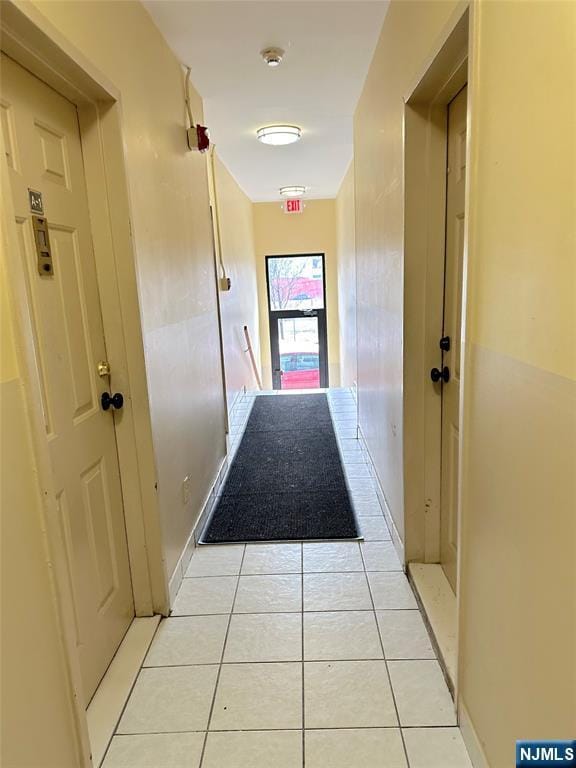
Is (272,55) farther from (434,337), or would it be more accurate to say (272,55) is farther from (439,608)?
(439,608)

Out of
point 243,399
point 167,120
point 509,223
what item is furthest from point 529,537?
point 243,399

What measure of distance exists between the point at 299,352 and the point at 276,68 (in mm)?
5314

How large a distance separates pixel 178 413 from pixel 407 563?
129 centimetres

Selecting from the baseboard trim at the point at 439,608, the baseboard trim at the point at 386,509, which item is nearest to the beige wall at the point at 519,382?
the baseboard trim at the point at 439,608

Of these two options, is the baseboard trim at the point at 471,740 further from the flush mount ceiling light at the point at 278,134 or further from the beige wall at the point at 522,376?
the flush mount ceiling light at the point at 278,134

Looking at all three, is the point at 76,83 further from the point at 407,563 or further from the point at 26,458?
the point at 407,563

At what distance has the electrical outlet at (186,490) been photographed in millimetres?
2326

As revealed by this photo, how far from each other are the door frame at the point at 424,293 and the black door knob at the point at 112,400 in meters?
1.18

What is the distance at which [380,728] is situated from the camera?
4.73ft

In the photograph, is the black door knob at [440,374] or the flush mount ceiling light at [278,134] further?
the flush mount ceiling light at [278,134]

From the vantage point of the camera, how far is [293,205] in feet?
21.3

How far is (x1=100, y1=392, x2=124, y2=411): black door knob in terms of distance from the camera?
68.7 inches

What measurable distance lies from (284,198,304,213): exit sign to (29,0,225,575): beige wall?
3.65m

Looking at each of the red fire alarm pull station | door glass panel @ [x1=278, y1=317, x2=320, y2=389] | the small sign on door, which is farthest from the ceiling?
door glass panel @ [x1=278, y1=317, x2=320, y2=389]
